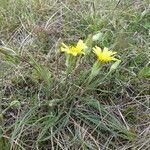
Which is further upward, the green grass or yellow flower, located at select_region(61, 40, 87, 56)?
yellow flower, located at select_region(61, 40, 87, 56)

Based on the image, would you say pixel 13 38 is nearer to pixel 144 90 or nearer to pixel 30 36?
pixel 30 36

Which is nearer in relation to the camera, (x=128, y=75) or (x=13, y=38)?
(x=128, y=75)

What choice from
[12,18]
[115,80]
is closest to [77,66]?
[115,80]

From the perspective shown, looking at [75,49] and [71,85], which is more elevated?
[75,49]

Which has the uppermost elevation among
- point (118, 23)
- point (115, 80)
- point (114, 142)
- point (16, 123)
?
point (118, 23)

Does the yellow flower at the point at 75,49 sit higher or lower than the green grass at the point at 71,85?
higher

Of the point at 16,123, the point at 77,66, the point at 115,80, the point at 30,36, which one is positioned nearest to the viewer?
the point at 16,123

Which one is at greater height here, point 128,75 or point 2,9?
point 128,75

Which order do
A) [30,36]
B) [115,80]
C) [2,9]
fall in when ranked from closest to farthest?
[115,80] → [30,36] → [2,9]
